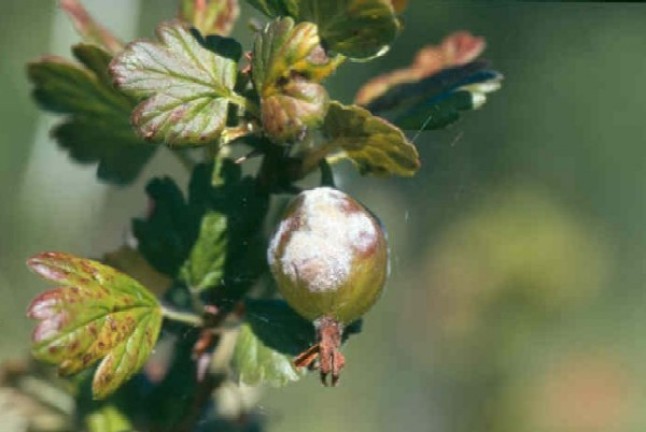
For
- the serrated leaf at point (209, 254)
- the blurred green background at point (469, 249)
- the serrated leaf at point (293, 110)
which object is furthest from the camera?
the blurred green background at point (469, 249)

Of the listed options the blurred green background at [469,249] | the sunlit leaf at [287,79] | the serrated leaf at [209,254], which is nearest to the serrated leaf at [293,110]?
the sunlit leaf at [287,79]

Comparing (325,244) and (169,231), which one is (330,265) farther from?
(169,231)

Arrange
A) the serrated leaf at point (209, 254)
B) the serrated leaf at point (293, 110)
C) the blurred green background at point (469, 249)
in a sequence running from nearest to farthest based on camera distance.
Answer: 1. the serrated leaf at point (293, 110)
2. the serrated leaf at point (209, 254)
3. the blurred green background at point (469, 249)

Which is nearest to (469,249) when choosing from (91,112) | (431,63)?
(431,63)

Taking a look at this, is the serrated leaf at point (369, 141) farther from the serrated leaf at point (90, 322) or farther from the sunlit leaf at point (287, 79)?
the serrated leaf at point (90, 322)

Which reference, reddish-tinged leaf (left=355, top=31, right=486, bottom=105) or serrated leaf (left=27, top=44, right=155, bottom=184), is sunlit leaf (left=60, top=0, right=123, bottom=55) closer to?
serrated leaf (left=27, top=44, right=155, bottom=184)

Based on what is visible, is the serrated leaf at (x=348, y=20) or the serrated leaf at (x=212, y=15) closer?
the serrated leaf at (x=348, y=20)

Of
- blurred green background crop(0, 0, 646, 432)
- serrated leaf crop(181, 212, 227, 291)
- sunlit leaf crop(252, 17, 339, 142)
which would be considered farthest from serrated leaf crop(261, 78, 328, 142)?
blurred green background crop(0, 0, 646, 432)
